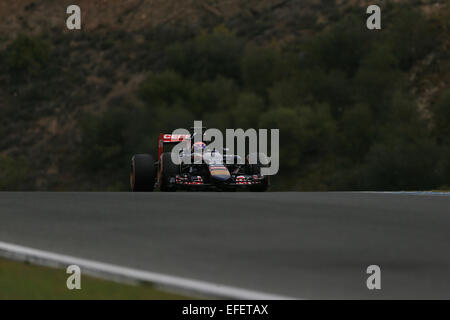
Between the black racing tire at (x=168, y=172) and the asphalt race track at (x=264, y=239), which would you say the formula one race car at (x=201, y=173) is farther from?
the asphalt race track at (x=264, y=239)

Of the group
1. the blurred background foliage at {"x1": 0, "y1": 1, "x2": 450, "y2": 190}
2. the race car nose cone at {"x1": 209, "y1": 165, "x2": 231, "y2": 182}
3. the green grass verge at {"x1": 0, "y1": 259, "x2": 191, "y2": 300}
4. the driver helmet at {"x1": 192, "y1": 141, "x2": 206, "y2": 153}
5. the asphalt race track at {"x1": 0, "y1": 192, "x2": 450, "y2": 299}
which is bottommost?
the green grass verge at {"x1": 0, "y1": 259, "x2": 191, "y2": 300}

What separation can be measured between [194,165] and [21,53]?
6094 cm

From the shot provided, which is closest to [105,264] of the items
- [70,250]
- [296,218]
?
[70,250]

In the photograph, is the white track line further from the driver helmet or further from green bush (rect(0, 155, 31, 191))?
green bush (rect(0, 155, 31, 191))

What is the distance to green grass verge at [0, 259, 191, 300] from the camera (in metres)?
6.31

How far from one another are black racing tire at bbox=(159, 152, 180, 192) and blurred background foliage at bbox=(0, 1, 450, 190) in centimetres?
2887

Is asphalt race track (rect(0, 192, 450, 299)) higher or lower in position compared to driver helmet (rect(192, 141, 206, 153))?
lower

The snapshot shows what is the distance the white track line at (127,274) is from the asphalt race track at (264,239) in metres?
0.25

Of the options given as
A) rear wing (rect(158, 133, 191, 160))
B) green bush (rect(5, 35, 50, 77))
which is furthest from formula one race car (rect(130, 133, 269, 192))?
green bush (rect(5, 35, 50, 77))

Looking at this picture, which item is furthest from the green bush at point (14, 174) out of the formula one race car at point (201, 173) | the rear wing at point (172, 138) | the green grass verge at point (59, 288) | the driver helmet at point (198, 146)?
the green grass verge at point (59, 288)

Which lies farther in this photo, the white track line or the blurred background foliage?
the blurred background foliage

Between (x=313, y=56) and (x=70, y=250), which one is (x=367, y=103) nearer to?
(x=313, y=56)

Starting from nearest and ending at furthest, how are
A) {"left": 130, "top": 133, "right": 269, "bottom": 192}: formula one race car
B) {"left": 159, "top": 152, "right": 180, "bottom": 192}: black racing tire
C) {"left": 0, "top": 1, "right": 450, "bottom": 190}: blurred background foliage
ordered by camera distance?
{"left": 130, "top": 133, "right": 269, "bottom": 192}: formula one race car
{"left": 159, "top": 152, "right": 180, "bottom": 192}: black racing tire
{"left": 0, "top": 1, "right": 450, "bottom": 190}: blurred background foliage

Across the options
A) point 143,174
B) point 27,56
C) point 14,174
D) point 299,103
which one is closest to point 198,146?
point 143,174
